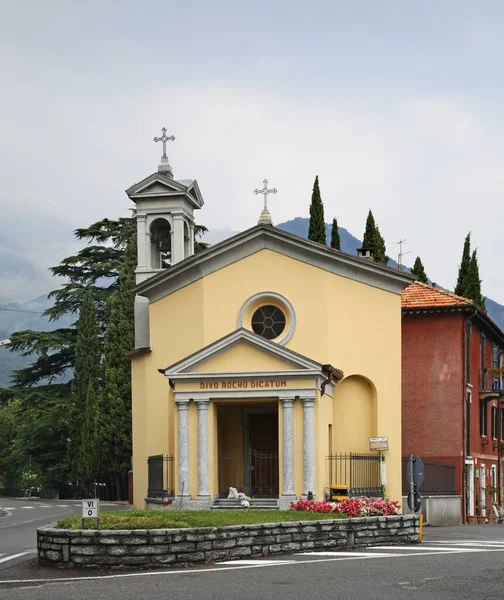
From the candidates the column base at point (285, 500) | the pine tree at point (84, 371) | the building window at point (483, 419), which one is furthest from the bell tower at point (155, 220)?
the pine tree at point (84, 371)

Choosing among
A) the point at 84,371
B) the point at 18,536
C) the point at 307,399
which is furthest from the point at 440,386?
the point at 84,371

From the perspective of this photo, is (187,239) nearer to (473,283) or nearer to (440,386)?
(440,386)

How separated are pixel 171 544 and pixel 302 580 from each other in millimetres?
3181

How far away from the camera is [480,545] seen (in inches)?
835

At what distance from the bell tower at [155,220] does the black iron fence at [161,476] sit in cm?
537

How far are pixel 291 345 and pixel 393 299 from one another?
3.56 meters

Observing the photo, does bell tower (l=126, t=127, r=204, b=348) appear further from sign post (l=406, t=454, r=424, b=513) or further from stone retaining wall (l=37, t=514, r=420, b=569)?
stone retaining wall (l=37, t=514, r=420, b=569)

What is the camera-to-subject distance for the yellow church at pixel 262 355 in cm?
3030

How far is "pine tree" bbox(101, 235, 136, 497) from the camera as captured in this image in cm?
5306

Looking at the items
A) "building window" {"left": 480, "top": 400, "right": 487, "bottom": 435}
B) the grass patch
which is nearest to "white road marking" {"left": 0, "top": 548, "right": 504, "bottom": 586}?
the grass patch

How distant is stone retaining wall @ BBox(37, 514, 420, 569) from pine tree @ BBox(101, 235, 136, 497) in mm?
34176

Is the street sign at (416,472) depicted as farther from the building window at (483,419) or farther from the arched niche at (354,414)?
the building window at (483,419)

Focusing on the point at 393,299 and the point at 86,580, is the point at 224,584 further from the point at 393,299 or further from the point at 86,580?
the point at 393,299

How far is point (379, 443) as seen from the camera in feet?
106
